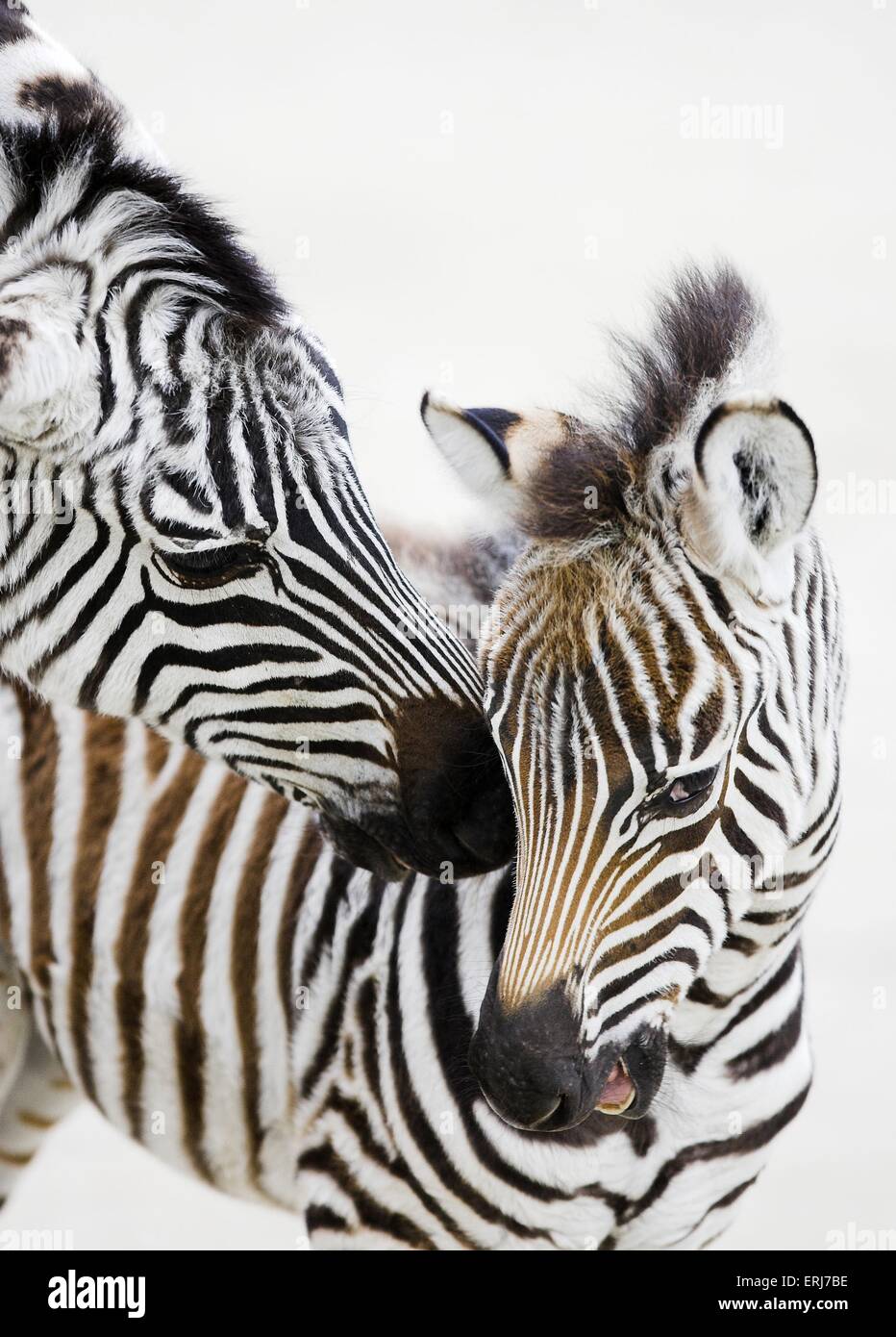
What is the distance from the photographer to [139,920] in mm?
4645

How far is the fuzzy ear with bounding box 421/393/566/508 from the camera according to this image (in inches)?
134

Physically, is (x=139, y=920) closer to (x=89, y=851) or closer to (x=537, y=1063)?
(x=89, y=851)

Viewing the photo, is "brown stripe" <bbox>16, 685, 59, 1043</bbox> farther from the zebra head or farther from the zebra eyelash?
the zebra eyelash

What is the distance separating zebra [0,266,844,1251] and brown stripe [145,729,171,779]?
0.8 inches

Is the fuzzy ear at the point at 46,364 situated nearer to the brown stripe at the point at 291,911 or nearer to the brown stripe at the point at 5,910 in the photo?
the brown stripe at the point at 291,911

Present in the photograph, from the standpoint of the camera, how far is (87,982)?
186 inches

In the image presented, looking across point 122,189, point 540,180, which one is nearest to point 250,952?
point 122,189

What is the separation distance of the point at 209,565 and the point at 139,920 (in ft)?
5.52

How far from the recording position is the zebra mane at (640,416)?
3156 millimetres

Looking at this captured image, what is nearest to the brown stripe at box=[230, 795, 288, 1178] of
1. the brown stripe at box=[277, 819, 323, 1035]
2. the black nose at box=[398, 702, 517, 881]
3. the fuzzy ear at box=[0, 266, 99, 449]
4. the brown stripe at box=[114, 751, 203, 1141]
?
the brown stripe at box=[277, 819, 323, 1035]

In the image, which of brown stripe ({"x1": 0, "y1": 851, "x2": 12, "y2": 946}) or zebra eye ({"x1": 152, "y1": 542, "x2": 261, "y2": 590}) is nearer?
zebra eye ({"x1": 152, "y1": 542, "x2": 261, "y2": 590})

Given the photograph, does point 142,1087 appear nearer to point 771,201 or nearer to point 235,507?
point 235,507

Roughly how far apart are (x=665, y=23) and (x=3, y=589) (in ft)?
56.3

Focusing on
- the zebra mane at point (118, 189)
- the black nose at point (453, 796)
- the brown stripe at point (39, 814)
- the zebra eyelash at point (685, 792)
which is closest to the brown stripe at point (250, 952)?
the brown stripe at point (39, 814)
